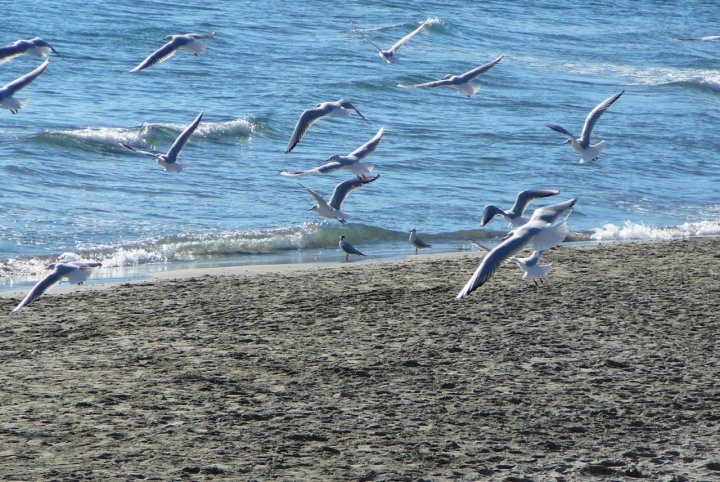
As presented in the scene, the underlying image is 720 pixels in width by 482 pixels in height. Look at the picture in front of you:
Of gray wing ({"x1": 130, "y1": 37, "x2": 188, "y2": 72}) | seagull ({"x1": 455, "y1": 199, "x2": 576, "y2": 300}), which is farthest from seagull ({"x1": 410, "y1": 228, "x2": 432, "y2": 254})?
seagull ({"x1": 455, "y1": 199, "x2": 576, "y2": 300})

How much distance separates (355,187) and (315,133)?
8.11 metres

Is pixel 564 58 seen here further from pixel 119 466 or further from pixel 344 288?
pixel 119 466

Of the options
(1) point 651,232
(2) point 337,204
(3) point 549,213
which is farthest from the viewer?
(1) point 651,232

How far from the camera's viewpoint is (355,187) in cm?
1152

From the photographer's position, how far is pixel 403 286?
34.4ft

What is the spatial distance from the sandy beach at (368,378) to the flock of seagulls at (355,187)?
0.47 meters

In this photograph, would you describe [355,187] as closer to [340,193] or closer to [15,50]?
[340,193]

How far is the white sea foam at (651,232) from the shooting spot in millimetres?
13875

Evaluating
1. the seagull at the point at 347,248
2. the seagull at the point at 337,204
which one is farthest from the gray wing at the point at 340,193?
the seagull at the point at 347,248

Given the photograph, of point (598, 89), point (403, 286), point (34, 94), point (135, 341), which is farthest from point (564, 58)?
point (135, 341)

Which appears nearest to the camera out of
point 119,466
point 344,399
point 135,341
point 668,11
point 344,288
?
point 119,466

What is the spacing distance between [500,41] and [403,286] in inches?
870

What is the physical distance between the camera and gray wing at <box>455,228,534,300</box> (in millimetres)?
7575

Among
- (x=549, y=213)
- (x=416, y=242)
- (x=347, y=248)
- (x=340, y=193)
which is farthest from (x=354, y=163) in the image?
(x=549, y=213)
